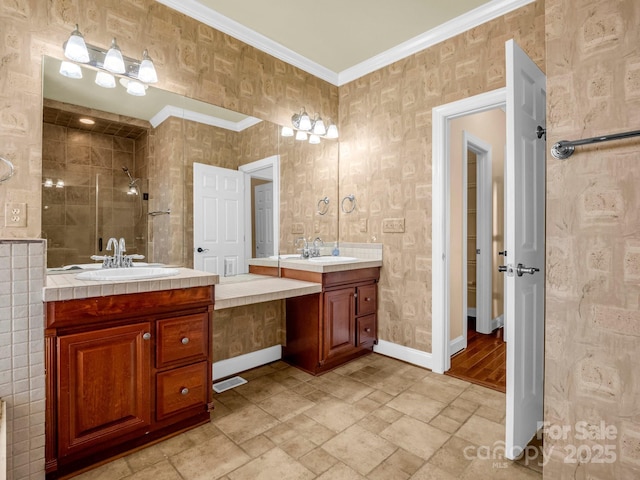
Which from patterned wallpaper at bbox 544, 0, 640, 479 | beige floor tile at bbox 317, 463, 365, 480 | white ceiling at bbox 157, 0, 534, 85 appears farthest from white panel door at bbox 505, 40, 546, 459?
white ceiling at bbox 157, 0, 534, 85

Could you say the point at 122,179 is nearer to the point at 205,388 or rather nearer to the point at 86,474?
the point at 205,388

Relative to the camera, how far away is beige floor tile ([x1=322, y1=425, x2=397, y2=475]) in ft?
5.35

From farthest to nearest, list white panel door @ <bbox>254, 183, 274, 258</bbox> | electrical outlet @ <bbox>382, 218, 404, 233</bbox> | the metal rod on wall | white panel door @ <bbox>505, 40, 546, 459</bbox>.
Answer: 1. electrical outlet @ <bbox>382, 218, 404, 233</bbox>
2. white panel door @ <bbox>254, 183, 274, 258</bbox>
3. white panel door @ <bbox>505, 40, 546, 459</bbox>
4. the metal rod on wall

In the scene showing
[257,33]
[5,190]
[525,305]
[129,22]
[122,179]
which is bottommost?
[525,305]

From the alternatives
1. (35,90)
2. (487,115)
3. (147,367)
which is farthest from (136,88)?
(487,115)

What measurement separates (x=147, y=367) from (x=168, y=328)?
0.22 metres

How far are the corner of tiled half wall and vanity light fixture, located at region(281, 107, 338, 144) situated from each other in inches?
83.2

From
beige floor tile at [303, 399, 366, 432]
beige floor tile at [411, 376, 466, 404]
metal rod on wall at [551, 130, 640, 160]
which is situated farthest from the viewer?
beige floor tile at [411, 376, 466, 404]

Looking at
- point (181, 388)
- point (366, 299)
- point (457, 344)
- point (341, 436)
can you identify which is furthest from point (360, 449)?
point (457, 344)

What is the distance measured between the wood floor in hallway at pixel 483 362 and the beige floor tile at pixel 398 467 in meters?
1.09

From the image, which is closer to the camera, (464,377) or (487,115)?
(464,377)

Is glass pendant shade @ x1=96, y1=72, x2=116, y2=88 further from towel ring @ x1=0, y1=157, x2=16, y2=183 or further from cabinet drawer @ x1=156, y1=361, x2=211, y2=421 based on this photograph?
cabinet drawer @ x1=156, y1=361, x2=211, y2=421

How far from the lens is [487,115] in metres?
3.76

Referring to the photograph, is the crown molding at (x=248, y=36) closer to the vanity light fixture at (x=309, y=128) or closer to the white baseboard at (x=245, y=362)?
the vanity light fixture at (x=309, y=128)
